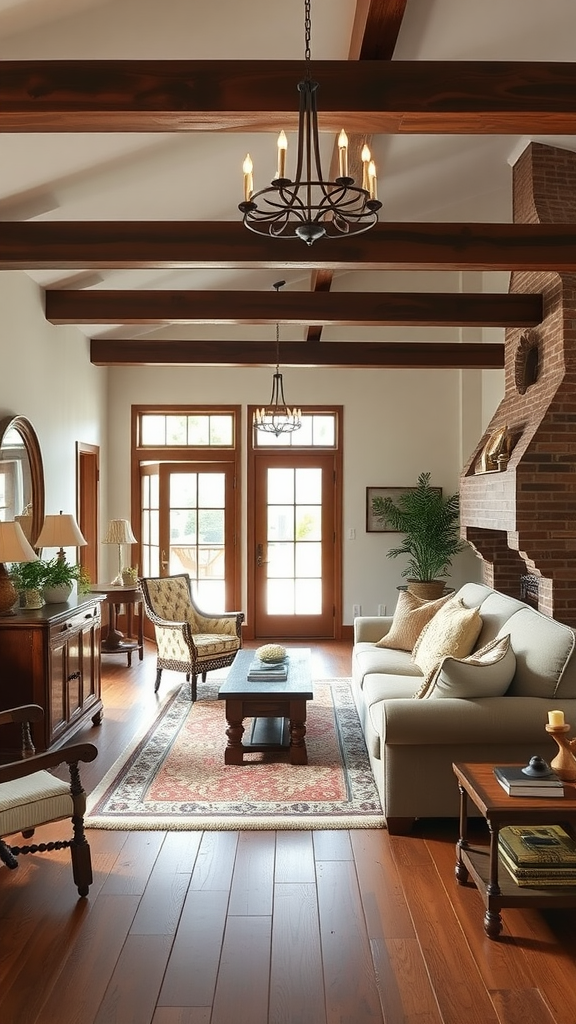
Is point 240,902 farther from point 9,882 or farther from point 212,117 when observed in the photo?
point 212,117

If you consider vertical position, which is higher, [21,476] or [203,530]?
[21,476]

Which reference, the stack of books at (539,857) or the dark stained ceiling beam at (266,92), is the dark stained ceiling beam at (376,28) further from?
the stack of books at (539,857)

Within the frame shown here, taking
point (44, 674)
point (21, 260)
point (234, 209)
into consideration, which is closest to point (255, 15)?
point (21, 260)

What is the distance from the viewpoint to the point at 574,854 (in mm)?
3006

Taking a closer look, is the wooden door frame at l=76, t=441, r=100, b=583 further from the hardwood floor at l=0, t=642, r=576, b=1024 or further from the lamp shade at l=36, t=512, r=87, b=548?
the hardwood floor at l=0, t=642, r=576, b=1024

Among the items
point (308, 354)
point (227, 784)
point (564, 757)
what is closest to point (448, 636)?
point (227, 784)

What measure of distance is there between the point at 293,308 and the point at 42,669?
3.06m

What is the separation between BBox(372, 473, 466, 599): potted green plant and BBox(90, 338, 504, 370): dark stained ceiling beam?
1598mm

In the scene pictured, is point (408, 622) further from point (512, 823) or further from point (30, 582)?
point (512, 823)

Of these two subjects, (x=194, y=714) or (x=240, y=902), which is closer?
(x=240, y=902)

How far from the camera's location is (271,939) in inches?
113

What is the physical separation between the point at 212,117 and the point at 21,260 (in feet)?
6.12

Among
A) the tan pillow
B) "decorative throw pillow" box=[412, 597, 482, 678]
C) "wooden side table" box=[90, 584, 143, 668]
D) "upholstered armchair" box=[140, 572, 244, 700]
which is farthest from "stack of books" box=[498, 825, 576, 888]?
"wooden side table" box=[90, 584, 143, 668]

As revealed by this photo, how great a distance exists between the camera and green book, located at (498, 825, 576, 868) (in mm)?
2996
